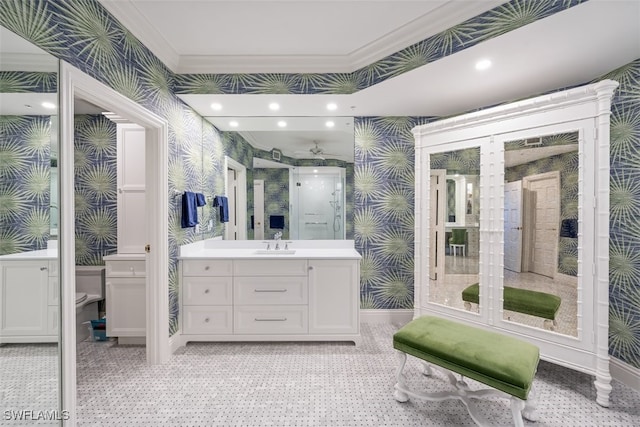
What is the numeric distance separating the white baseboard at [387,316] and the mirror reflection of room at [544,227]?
1.05 metres

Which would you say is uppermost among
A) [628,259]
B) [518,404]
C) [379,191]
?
[379,191]

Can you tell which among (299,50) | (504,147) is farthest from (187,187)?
(504,147)

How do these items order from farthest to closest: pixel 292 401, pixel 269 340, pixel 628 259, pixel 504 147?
pixel 269 340, pixel 504 147, pixel 628 259, pixel 292 401

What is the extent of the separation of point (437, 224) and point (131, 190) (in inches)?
114

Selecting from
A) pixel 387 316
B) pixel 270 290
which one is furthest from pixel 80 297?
pixel 387 316

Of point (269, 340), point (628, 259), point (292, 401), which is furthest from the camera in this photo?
point (269, 340)

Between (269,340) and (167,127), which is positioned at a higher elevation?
(167,127)

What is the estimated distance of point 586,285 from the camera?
1.82 metres

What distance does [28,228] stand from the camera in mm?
1293

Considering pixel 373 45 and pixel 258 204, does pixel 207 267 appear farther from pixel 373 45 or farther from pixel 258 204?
pixel 373 45

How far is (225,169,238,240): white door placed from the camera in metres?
3.02

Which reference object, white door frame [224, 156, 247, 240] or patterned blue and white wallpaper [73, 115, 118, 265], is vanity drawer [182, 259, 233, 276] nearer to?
white door frame [224, 156, 247, 240]

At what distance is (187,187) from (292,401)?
6.55 feet

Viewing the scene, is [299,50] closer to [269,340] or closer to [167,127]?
[167,127]
